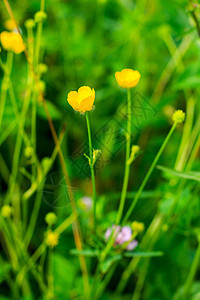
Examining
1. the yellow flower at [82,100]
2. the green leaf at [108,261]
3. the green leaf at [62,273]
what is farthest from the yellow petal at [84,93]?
the green leaf at [62,273]

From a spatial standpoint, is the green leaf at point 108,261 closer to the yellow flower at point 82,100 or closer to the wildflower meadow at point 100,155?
the wildflower meadow at point 100,155

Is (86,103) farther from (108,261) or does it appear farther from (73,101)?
(108,261)

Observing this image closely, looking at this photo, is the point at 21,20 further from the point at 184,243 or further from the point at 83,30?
the point at 184,243

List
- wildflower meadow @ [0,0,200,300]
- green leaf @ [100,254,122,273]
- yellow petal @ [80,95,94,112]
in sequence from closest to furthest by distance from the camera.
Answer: yellow petal @ [80,95,94,112], green leaf @ [100,254,122,273], wildflower meadow @ [0,0,200,300]

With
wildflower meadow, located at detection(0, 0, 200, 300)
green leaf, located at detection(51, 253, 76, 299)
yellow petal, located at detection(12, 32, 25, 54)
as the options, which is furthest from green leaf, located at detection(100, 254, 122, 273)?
yellow petal, located at detection(12, 32, 25, 54)

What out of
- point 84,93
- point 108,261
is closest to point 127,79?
Result: point 84,93

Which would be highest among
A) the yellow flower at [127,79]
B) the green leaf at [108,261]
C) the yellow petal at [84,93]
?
the yellow flower at [127,79]

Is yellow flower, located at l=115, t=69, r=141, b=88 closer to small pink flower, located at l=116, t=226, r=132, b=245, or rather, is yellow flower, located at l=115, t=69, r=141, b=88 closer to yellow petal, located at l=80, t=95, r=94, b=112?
yellow petal, located at l=80, t=95, r=94, b=112

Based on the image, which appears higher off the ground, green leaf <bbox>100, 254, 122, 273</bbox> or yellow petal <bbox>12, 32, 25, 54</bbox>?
yellow petal <bbox>12, 32, 25, 54</bbox>
